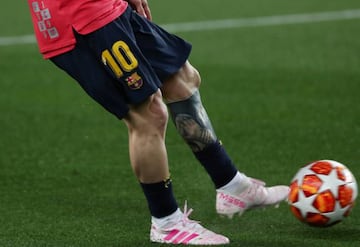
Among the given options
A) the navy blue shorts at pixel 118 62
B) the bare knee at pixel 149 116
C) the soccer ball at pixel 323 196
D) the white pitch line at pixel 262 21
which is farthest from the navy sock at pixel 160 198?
the white pitch line at pixel 262 21

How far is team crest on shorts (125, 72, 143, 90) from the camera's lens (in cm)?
487

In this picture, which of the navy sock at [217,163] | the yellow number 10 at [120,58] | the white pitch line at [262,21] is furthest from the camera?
the white pitch line at [262,21]

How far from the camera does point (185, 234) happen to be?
16.8 ft

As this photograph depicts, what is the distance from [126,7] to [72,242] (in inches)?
47.8

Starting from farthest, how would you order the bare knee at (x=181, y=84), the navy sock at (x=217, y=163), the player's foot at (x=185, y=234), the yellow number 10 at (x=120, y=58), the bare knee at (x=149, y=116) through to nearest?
the navy sock at (x=217, y=163), the bare knee at (x=181, y=84), the player's foot at (x=185, y=234), the bare knee at (x=149, y=116), the yellow number 10 at (x=120, y=58)

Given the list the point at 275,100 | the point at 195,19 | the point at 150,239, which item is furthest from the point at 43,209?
the point at 195,19

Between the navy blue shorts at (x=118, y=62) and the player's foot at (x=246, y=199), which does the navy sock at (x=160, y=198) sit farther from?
the player's foot at (x=246, y=199)

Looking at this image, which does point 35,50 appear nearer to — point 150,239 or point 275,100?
point 275,100

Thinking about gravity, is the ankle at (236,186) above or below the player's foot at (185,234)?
below

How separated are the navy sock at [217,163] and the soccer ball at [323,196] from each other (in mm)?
463

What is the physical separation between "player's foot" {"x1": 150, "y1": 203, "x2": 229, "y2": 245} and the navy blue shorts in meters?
0.62

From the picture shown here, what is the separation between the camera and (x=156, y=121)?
4.99 metres

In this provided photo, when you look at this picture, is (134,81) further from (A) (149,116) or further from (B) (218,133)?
(B) (218,133)

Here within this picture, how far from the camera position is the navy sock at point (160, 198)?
200 inches
